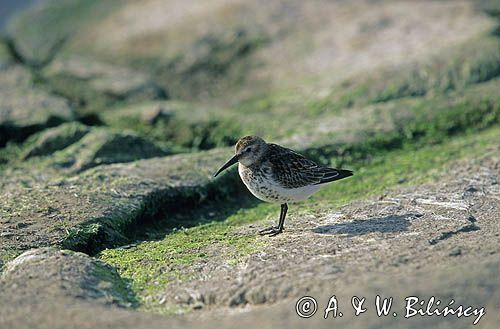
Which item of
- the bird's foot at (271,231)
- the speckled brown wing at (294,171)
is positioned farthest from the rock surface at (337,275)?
the speckled brown wing at (294,171)

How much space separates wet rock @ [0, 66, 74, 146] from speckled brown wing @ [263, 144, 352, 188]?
4.29 meters

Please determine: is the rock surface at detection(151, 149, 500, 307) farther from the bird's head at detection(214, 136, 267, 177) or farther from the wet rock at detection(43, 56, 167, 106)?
the wet rock at detection(43, 56, 167, 106)

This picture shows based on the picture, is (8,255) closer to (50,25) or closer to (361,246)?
(361,246)

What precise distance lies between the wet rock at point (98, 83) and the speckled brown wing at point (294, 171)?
200 inches

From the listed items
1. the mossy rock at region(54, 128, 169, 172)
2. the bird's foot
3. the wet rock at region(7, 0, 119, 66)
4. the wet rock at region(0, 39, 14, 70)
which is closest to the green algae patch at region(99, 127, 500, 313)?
the bird's foot

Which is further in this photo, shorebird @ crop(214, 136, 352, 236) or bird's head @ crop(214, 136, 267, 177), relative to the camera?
bird's head @ crop(214, 136, 267, 177)

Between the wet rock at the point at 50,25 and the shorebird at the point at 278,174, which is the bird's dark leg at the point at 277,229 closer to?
the shorebird at the point at 278,174

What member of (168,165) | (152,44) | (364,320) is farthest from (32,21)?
(364,320)

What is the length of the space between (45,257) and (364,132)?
4.95 metres

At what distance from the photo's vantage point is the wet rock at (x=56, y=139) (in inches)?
370

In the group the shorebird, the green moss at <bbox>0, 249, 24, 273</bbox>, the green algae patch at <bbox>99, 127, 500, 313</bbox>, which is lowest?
the green algae patch at <bbox>99, 127, 500, 313</bbox>

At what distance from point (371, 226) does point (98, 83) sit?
694cm

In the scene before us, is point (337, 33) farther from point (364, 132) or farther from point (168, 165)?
point (168, 165)

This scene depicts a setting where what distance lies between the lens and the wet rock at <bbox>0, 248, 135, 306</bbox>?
5.22m
